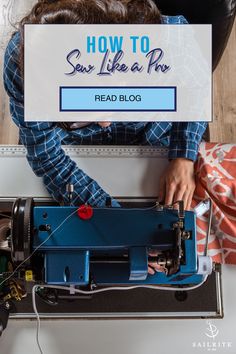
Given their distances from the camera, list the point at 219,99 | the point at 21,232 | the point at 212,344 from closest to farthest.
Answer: the point at 21,232
the point at 212,344
the point at 219,99

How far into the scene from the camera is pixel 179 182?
1078mm

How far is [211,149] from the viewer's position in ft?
3.69

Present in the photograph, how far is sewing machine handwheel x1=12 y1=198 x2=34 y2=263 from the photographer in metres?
0.74

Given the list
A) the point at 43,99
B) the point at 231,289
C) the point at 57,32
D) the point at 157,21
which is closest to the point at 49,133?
the point at 43,99

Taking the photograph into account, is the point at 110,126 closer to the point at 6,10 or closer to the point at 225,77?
the point at 225,77

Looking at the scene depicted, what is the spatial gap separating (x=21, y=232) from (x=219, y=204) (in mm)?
527

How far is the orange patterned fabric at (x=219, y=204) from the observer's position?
1052 millimetres

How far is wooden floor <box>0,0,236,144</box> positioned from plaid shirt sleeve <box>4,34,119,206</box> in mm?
654

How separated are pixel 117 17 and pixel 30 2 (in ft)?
3.56

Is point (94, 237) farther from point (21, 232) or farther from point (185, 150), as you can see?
point (185, 150)

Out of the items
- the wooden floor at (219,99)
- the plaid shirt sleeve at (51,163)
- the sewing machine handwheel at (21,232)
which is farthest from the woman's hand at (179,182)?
the wooden floor at (219,99)

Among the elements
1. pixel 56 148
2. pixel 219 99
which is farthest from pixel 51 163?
pixel 219 99

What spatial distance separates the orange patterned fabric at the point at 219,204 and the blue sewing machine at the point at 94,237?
29 cm

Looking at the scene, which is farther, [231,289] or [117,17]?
[231,289]
